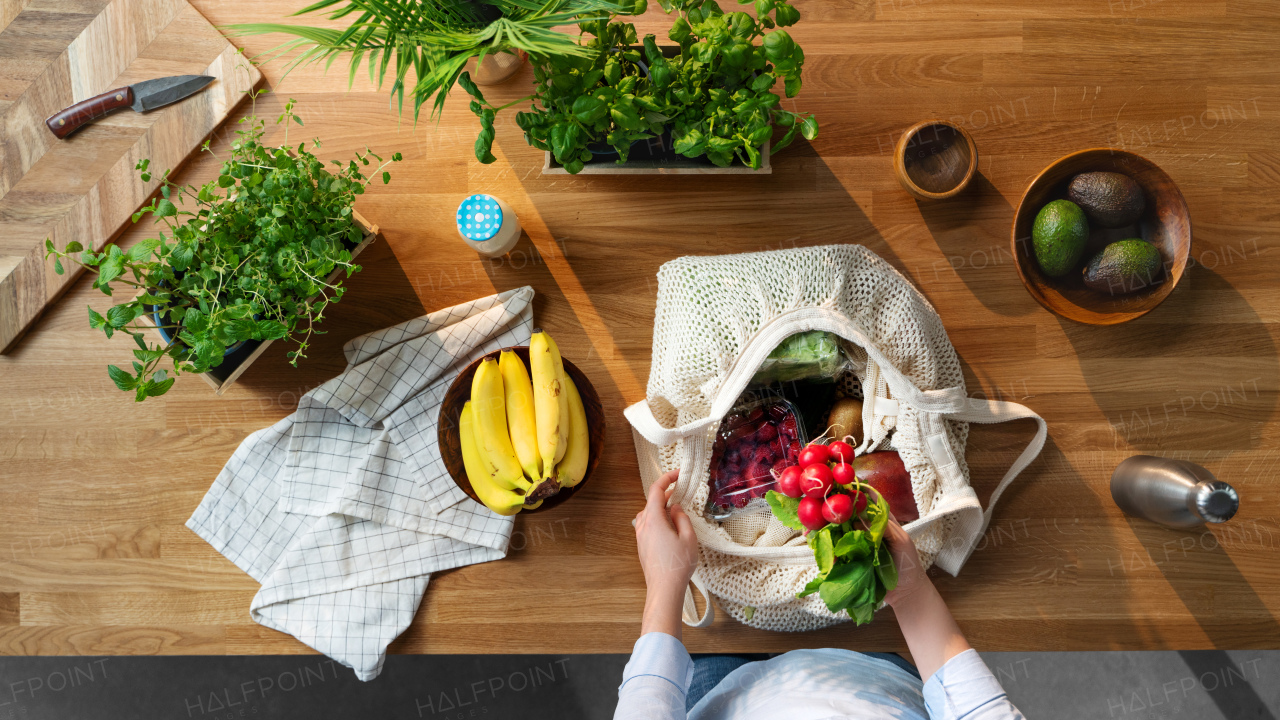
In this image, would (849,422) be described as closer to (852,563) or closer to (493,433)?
(852,563)

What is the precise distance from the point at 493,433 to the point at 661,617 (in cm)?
36

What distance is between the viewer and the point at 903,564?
945mm

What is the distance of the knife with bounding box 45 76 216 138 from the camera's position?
1.13m

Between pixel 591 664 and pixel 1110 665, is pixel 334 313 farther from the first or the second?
pixel 1110 665

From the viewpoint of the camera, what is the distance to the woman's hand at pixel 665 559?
99 centimetres

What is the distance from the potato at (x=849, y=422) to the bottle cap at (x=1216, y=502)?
47cm

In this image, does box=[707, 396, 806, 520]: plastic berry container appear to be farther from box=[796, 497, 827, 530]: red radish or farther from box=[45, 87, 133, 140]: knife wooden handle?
box=[45, 87, 133, 140]: knife wooden handle

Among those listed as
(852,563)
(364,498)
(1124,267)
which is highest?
(1124,267)

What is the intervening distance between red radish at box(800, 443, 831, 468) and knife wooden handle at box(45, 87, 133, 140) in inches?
47.7

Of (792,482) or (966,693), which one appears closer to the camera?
(792,482)

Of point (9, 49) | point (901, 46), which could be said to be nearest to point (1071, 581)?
point (901, 46)

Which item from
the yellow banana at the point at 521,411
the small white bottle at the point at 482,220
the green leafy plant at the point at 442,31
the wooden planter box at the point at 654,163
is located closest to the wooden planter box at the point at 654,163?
the wooden planter box at the point at 654,163

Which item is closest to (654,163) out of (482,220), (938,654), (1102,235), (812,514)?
(482,220)

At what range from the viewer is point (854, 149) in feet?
3.81
